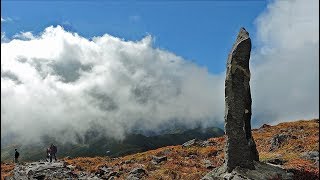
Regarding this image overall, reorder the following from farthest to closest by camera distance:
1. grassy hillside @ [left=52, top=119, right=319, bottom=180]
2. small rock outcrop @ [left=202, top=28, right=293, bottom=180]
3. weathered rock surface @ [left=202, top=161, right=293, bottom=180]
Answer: grassy hillside @ [left=52, top=119, right=319, bottom=180] < small rock outcrop @ [left=202, top=28, right=293, bottom=180] < weathered rock surface @ [left=202, top=161, right=293, bottom=180]

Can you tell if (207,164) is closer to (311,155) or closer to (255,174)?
(311,155)

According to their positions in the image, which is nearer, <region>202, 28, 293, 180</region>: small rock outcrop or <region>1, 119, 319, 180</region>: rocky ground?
<region>202, 28, 293, 180</region>: small rock outcrop

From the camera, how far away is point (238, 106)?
32.3 meters

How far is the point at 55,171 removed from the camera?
45.6 m

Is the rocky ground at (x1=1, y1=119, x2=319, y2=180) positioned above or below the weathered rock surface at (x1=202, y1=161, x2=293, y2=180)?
above

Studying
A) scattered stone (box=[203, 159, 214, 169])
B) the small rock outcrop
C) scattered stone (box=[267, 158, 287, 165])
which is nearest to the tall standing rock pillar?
the small rock outcrop

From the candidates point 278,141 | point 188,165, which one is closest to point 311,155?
point 278,141

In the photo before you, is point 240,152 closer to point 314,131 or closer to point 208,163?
point 208,163

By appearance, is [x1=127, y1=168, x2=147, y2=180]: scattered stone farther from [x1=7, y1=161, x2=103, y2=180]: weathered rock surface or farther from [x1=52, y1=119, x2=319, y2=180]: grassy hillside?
[x1=7, y1=161, x2=103, y2=180]: weathered rock surface

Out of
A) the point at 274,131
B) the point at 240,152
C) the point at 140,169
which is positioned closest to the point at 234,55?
the point at 240,152

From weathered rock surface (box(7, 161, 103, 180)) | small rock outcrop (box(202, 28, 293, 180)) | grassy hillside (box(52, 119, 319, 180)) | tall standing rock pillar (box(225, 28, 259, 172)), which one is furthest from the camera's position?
weathered rock surface (box(7, 161, 103, 180))

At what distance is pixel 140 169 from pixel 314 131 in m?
31.1

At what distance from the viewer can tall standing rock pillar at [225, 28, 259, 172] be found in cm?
3195

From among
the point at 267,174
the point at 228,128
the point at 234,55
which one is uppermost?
the point at 234,55
